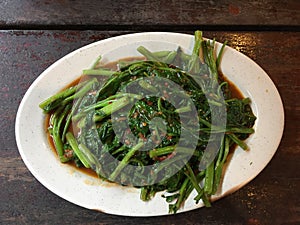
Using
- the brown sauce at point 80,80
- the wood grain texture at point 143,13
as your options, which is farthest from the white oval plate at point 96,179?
the wood grain texture at point 143,13

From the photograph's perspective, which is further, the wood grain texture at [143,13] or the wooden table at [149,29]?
the wood grain texture at [143,13]

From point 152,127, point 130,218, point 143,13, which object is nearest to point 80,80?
point 152,127

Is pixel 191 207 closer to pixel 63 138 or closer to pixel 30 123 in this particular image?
pixel 63 138

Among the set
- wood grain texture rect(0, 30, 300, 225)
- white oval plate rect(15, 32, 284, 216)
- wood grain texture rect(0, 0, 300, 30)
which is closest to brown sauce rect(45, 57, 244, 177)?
white oval plate rect(15, 32, 284, 216)

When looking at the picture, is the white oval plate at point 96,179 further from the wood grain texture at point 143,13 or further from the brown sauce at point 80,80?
the wood grain texture at point 143,13

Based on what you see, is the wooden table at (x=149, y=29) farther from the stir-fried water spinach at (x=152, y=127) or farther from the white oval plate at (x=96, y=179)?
the stir-fried water spinach at (x=152, y=127)

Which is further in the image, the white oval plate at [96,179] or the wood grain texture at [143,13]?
the wood grain texture at [143,13]

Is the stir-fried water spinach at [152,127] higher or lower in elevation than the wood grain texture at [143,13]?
lower

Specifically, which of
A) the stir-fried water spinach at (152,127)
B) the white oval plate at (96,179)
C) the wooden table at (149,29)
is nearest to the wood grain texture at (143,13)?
the wooden table at (149,29)
